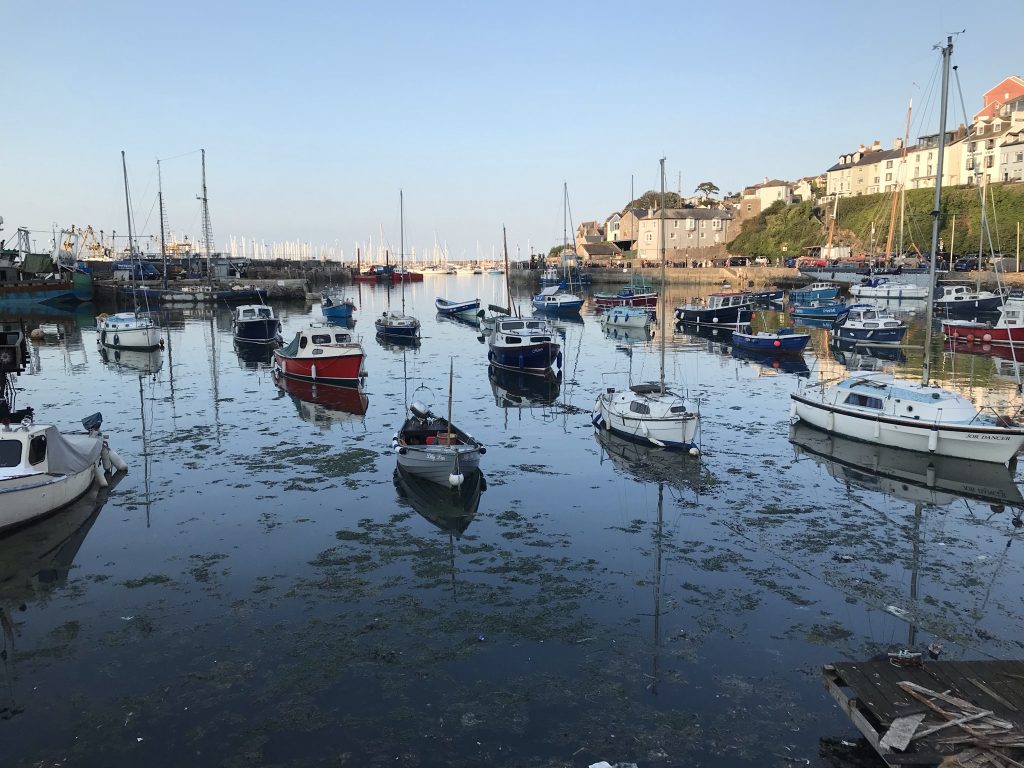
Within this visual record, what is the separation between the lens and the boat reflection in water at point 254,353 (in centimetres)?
4627

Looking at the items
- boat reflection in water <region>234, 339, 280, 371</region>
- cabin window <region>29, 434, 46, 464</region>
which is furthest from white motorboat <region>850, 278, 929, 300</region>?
cabin window <region>29, 434, 46, 464</region>

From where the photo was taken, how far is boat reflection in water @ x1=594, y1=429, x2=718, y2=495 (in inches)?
878

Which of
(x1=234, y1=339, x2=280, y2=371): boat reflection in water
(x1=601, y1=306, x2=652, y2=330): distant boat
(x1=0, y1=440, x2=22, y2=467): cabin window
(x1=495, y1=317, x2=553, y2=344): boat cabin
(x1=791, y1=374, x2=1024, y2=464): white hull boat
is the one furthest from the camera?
(x1=601, y1=306, x2=652, y2=330): distant boat

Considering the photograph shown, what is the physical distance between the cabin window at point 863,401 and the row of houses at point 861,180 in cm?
7601

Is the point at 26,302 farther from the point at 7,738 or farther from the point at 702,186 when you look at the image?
the point at 702,186

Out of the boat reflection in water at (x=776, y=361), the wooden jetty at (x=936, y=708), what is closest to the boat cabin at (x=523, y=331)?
the boat reflection in water at (x=776, y=361)

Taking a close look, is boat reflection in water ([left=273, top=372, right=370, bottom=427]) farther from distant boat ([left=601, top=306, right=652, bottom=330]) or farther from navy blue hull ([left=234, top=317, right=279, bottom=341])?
distant boat ([left=601, top=306, right=652, bottom=330])

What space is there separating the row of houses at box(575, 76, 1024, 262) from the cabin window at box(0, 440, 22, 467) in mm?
96847

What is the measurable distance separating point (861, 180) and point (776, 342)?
98.4m

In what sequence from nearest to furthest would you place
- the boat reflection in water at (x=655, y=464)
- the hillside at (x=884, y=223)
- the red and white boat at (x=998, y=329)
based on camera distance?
the boat reflection in water at (x=655, y=464) → the red and white boat at (x=998, y=329) → the hillside at (x=884, y=223)

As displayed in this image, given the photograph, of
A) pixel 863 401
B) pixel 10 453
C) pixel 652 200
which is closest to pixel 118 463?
pixel 10 453

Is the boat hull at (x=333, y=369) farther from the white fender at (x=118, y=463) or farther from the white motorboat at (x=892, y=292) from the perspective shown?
the white motorboat at (x=892, y=292)

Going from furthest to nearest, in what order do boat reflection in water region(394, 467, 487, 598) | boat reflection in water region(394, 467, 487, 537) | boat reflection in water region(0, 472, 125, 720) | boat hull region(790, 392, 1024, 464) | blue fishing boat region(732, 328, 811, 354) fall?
blue fishing boat region(732, 328, 811, 354) < boat hull region(790, 392, 1024, 464) < boat reflection in water region(394, 467, 487, 537) < boat reflection in water region(394, 467, 487, 598) < boat reflection in water region(0, 472, 125, 720)

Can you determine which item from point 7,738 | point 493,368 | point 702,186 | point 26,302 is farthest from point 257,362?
point 702,186
